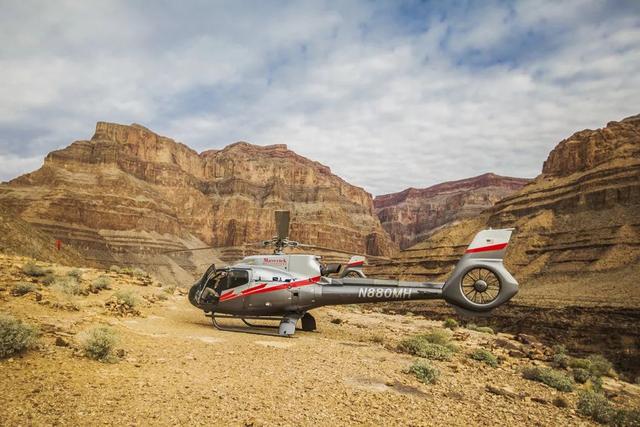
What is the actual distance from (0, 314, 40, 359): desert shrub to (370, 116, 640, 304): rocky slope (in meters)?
48.7

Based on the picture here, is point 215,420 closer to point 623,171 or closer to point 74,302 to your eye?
point 74,302

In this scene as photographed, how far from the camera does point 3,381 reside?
15.8 feet

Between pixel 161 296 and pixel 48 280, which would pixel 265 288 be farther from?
pixel 48 280

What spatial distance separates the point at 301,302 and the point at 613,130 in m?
94.1

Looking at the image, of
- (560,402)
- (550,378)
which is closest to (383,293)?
(550,378)

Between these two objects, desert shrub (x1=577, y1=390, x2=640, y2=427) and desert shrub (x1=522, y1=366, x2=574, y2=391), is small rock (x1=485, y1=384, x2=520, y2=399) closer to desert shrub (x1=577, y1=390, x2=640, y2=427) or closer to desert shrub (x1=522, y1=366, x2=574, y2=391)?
desert shrub (x1=577, y1=390, x2=640, y2=427)

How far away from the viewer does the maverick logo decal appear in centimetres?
1146

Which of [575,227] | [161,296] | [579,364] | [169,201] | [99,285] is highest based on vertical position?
[169,201]

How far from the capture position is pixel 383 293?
1169 cm

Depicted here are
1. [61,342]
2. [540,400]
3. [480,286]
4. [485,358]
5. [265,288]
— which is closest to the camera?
[61,342]

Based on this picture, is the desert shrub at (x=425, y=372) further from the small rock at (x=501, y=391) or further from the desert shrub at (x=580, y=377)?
the desert shrub at (x=580, y=377)

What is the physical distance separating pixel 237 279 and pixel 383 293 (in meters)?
4.48

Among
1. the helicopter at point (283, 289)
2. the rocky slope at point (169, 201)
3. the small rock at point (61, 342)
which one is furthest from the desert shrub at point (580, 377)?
the rocky slope at point (169, 201)

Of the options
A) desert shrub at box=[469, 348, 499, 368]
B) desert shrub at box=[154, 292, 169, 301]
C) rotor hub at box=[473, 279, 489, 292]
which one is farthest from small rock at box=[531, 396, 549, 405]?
desert shrub at box=[154, 292, 169, 301]
